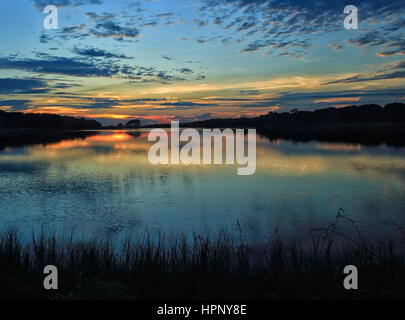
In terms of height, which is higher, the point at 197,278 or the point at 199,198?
the point at 199,198

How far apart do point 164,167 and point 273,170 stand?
38.3 ft

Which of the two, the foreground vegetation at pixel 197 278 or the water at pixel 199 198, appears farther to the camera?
the water at pixel 199 198

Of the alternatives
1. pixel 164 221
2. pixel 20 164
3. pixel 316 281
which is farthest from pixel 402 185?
pixel 20 164

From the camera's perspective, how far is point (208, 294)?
8.12m

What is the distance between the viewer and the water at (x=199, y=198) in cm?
1667

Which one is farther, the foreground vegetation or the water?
the water

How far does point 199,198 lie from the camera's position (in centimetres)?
2236

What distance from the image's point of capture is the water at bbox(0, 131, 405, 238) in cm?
1667

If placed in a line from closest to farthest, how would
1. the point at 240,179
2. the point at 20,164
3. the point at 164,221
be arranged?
the point at 164,221, the point at 240,179, the point at 20,164

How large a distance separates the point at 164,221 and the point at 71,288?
29.2 feet

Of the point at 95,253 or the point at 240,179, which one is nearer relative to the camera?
the point at 95,253

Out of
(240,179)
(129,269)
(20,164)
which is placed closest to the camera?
(129,269)

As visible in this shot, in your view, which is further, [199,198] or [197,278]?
[199,198]
